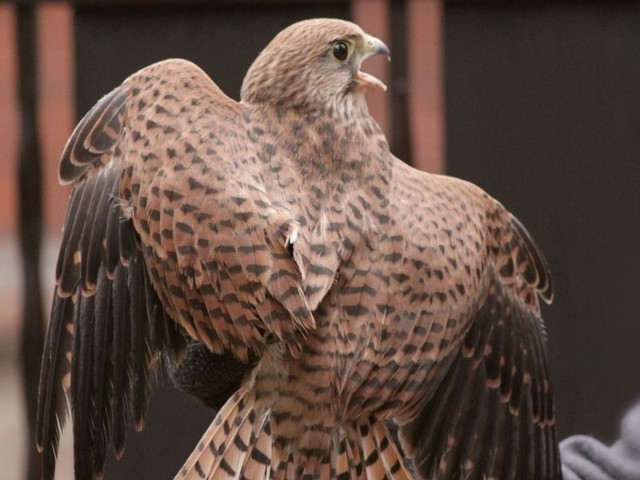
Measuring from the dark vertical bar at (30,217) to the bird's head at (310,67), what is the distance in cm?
201

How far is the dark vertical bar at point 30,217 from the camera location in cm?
431

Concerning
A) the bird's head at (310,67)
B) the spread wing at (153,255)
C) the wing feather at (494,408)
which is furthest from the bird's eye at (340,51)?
the wing feather at (494,408)

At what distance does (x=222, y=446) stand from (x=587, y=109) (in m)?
2.38

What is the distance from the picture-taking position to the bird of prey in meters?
2.29

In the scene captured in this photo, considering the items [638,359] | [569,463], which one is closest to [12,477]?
[638,359]

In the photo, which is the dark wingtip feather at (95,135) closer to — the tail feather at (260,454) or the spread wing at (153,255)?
the spread wing at (153,255)

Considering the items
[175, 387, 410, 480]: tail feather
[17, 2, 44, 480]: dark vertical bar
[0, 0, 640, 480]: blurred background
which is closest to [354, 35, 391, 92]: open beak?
[175, 387, 410, 480]: tail feather

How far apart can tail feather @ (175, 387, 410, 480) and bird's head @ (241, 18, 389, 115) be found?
52 cm

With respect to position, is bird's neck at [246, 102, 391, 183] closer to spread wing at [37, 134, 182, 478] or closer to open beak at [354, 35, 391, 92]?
open beak at [354, 35, 391, 92]

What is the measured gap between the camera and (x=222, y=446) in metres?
2.40

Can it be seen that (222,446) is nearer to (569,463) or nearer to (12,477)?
(569,463)

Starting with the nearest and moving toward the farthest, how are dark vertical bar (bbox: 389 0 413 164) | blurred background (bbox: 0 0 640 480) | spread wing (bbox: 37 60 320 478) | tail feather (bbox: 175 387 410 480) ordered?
spread wing (bbox: 37 60 320 478)
tail feather (bbox: 175 387 410 480)
blurred background (bbox: 0 0 640 480)
dark vertical bar (bbox: 389 0 413 164)

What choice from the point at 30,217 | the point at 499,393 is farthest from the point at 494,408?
the point at 30,217

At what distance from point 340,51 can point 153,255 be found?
0.49 meters
